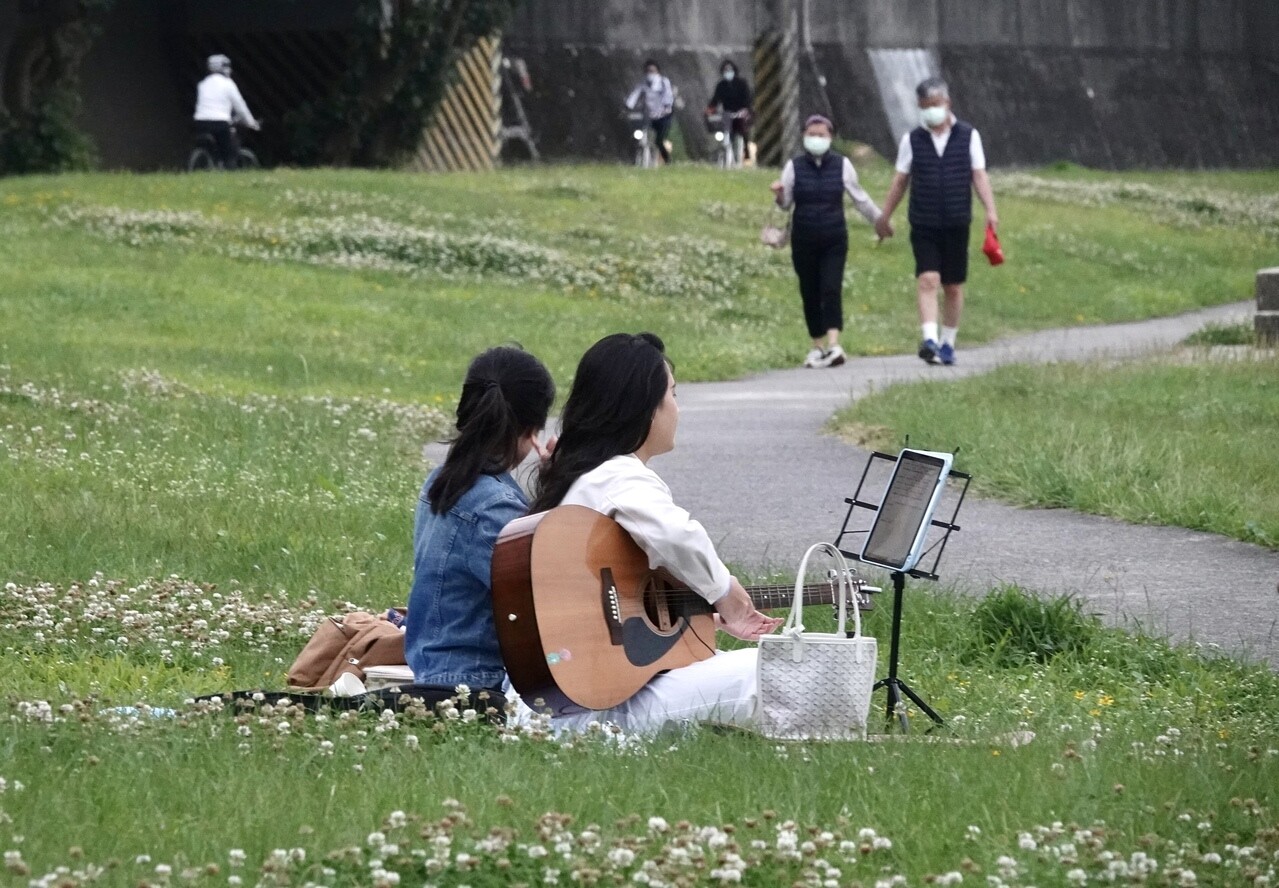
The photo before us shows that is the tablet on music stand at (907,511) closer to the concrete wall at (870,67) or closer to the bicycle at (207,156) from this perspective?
the bicycle at (207,156)

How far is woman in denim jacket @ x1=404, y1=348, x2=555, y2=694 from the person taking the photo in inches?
207

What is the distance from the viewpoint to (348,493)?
353 inches

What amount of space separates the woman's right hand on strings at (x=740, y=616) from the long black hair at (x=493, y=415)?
657 mm

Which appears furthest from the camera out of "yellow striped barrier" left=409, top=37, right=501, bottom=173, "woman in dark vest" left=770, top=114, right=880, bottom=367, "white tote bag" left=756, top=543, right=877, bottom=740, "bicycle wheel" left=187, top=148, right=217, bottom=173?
"yellow striped barrier" left=409, top=37, right=501, bottom=173

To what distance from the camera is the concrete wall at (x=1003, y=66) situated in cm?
3328

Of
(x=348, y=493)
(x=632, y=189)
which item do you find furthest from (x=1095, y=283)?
(x=348, y=493)

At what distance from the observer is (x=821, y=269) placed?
49.4 feet

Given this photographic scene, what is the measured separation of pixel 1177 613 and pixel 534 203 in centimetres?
1750

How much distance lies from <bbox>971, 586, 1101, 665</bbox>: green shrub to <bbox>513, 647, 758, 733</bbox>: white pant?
4.92ft

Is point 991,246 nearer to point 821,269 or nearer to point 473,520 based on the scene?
point 821,269

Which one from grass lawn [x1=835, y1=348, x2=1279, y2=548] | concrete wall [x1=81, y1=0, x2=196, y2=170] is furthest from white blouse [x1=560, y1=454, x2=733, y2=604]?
concrete wall [x1=81, y1=0, x2=196, y2=170]

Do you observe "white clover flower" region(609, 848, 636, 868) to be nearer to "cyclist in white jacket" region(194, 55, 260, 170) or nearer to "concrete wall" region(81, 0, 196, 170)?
"cyclist in white jacket" region(194, 55, 260, 170)

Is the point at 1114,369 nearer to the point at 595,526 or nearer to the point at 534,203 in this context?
the point at 595,526

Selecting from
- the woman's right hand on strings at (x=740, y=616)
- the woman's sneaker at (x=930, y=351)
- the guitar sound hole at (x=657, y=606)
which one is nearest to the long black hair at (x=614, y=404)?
the guitar sound hole at (x=657, y=606)
